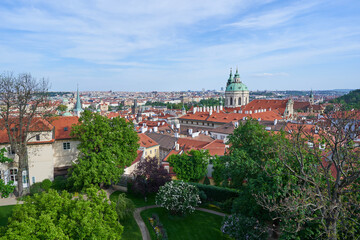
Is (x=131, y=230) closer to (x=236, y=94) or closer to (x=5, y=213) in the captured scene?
(x=5, y=213)

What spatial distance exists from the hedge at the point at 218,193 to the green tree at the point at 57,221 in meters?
16.3

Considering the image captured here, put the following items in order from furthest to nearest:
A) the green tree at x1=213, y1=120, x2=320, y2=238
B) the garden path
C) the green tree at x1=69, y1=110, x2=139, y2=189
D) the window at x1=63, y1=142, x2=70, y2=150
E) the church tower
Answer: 1. the church tower
2. the window at x1=63, y1=142, x2=70, y2=150
3. the green tree at x1=69, y1=110, x2=139, y2=189
4. the garden path
5. the green tree at x1=213, y1=120, x2=320, y2=238

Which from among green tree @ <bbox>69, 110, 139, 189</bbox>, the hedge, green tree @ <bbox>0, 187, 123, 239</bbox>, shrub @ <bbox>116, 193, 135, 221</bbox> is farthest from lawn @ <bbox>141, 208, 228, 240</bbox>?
green tree @ <bbox>0, 187, 123, 239</bbox>

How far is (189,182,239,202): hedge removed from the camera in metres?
27.4

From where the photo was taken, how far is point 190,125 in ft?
263

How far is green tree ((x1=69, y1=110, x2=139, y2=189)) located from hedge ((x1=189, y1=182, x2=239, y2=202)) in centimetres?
965

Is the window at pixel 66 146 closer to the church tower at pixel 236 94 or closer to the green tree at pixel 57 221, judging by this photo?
the green tree at pixel 57 221

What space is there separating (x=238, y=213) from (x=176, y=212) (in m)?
6.81

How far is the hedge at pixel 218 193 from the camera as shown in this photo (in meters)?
27.4

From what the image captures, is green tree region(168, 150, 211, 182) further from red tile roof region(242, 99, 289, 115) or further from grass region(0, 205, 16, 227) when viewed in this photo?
red tile roof region(242, 99, 289, 115)

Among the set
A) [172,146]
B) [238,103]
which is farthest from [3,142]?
[238,103]

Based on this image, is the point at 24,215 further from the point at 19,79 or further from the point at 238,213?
the point at 19,79

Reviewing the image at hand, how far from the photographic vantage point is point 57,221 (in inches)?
480

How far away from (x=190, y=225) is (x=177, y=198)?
2719 mm
